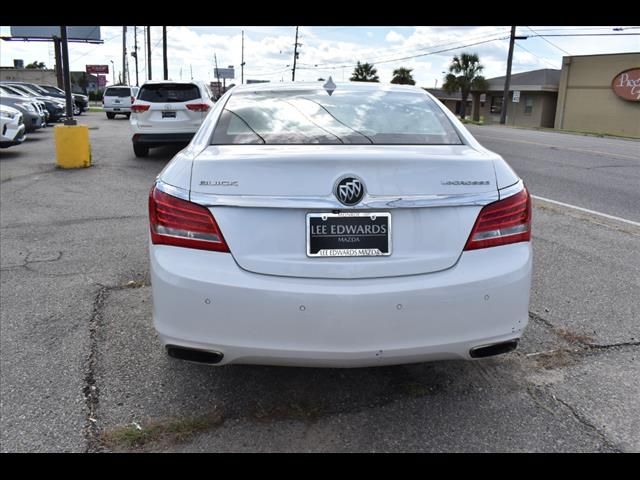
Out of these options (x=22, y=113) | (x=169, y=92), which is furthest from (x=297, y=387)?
(x=22, y=113)

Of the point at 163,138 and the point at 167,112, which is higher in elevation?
the point at 167,112

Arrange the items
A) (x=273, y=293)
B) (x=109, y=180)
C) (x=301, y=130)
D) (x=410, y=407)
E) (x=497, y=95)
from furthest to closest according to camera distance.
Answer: (x=497, y=95)
(x=109, y=180)
(x=301, y=130)
(x=410, y=407)
(x=273, y=293)

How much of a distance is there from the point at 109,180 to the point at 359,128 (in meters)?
7.76

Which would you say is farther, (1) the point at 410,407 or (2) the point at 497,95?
(2) the point at 497,95

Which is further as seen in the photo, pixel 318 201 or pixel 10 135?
pixel 10 135

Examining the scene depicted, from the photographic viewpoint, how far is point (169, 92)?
40.5ft

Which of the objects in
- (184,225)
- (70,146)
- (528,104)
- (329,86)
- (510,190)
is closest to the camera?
(184,225)

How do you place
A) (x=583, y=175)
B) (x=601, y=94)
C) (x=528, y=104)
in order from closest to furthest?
(x=583, y=175) < (x=601, y=94) < (x=528, y=104)

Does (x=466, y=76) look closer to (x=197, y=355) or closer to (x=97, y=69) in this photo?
(x=197, y=355)

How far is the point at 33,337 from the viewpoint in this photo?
12.2 ft

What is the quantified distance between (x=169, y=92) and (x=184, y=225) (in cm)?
1065

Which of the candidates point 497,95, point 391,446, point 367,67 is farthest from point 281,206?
point 367,67

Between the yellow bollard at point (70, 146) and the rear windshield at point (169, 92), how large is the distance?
1663mm

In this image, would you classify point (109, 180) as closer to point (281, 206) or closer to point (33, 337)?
point (33, 337)
